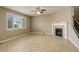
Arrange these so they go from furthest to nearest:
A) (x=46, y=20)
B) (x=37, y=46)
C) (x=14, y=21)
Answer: (x=46, y=20)
(x=14, y=21)
(x=37, y=46)

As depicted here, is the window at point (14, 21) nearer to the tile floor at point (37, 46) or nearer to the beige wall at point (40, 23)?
the beige wall at point (40, 23)

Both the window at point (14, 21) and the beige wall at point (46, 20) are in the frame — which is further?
the window at point (14, 21)

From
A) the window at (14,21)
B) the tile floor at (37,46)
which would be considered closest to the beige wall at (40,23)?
the tile floor at (37,46)

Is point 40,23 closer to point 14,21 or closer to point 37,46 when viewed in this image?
point 14,21

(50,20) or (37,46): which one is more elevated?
(50,20)

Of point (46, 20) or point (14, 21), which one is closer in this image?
point (14, 21)

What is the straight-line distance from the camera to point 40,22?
15.4 feet

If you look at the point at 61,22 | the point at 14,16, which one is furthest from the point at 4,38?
the point at 61,22

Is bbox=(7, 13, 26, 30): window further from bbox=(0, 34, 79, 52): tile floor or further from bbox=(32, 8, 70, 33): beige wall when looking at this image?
bbox=(0, 34, 79, 52): tile floor

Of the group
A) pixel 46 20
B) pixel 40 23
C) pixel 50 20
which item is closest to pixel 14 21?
pixel 40 23

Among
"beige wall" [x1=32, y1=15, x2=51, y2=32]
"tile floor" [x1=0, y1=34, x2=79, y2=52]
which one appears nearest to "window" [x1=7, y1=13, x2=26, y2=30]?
"beige wall" [x1=32, y1=15, x2=51, y2=32]
